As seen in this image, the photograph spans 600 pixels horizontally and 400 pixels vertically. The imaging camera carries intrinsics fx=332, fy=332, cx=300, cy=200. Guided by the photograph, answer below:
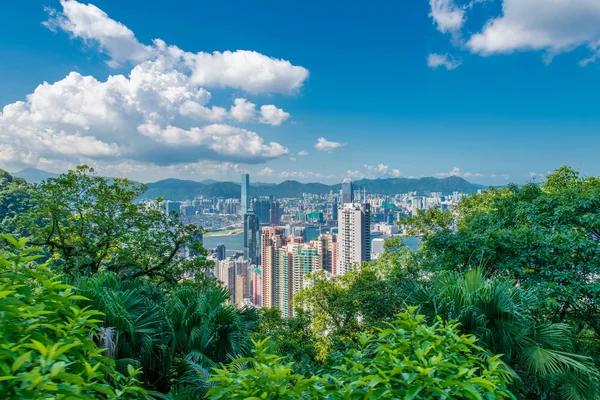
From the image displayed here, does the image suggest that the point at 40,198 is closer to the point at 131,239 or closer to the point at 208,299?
the point at 131,239

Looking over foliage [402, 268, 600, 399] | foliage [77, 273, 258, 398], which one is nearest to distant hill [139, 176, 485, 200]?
foliage [77, 273, 258, 398]

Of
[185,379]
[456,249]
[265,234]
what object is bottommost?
[265,234]

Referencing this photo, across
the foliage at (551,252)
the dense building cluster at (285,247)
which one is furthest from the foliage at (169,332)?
the dense building cluster at (285,247)

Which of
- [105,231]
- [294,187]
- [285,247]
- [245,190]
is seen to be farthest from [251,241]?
[294,187]

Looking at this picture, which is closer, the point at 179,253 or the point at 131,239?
the point at 131,239

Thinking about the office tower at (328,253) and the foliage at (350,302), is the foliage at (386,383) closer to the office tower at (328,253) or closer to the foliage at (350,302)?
the foliage at (350,302)

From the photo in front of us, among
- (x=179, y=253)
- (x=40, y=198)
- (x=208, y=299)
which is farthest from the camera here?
(x=179, y=253)

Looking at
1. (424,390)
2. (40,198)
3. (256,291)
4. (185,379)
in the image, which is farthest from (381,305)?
(256,291)

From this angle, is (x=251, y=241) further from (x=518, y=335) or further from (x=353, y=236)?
(x=518, y=335)
